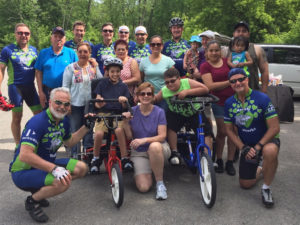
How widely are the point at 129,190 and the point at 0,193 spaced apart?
156 centimetres

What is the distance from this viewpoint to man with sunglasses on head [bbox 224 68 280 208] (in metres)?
3.59

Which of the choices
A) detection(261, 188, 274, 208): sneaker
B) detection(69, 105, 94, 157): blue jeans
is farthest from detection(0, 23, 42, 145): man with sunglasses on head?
detection(261, 188, 274, 208): sneaker

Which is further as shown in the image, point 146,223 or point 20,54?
point 20,54

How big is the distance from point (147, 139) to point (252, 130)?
1.24 metres

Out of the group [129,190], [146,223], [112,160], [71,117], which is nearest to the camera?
[146,223]

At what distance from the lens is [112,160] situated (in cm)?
376

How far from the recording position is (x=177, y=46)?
558 centimetres

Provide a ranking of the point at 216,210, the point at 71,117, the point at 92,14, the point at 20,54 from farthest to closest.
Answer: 1. the point at 92,14
2. the point at 20,54
3. the point at 71,117
4. the point at 216,210

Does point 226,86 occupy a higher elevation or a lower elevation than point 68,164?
higher

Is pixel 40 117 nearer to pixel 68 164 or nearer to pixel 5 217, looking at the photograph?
pixel 68 164

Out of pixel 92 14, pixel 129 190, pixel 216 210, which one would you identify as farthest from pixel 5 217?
pixel 92 14

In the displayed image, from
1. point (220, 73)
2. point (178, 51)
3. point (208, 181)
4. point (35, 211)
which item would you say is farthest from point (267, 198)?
point (178, 51)

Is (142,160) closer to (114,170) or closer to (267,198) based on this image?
(114,170)

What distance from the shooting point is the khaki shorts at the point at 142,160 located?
404cm
